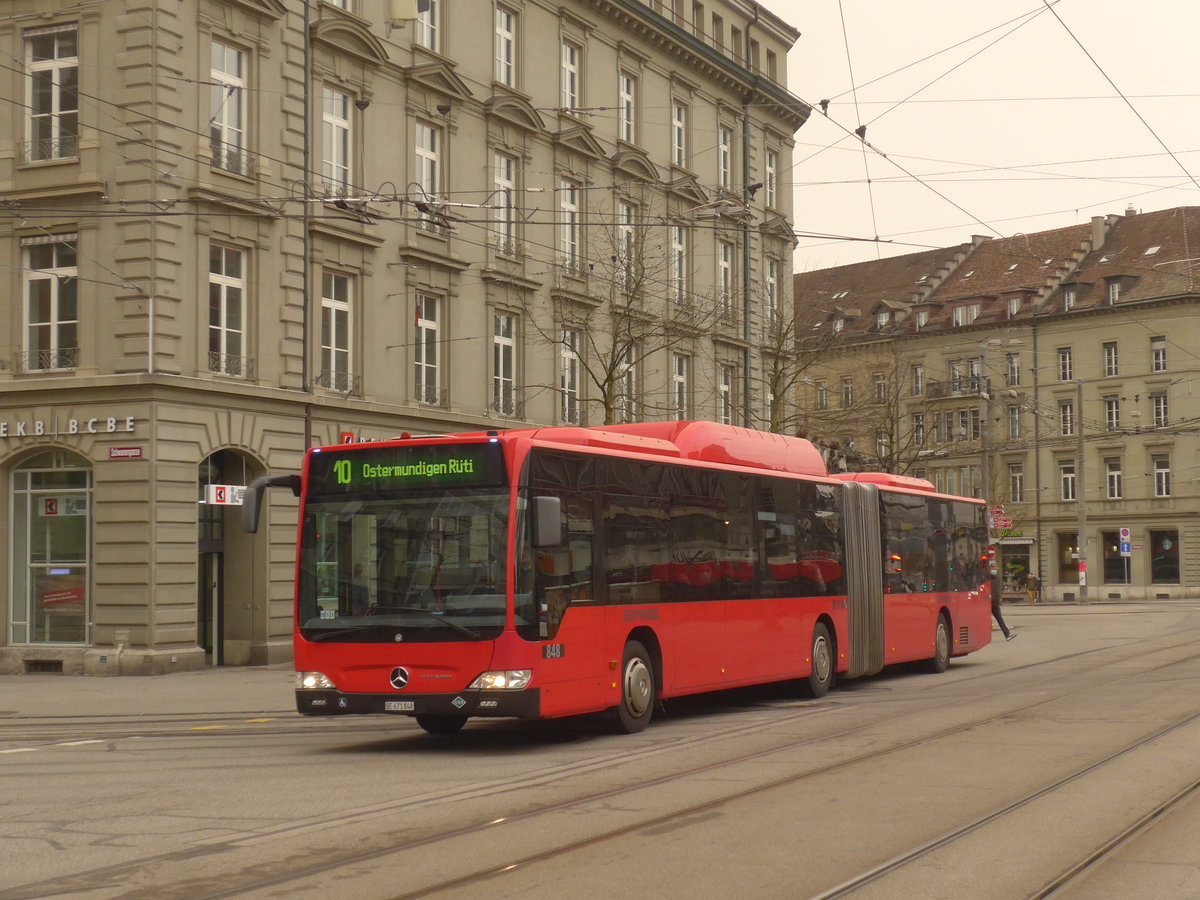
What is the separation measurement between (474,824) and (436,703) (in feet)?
13.4

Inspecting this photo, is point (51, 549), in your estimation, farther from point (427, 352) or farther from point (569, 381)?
point (569, 381)

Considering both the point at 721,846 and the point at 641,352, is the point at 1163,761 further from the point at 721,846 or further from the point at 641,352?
the point at 641,352

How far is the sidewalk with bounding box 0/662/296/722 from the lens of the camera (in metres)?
19.4

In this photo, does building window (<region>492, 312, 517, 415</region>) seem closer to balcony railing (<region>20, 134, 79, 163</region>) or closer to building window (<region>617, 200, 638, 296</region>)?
building window (<region>617, 200, 638, 296</region>)

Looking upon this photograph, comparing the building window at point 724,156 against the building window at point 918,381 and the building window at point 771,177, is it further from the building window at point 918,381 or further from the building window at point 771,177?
the building window at point 918,381

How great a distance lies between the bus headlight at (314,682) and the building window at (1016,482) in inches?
2760

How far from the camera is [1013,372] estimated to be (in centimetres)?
8106

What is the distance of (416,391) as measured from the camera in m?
32.2

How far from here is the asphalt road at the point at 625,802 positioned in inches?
316

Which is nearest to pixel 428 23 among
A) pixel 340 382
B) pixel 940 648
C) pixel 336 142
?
pixel 336 142

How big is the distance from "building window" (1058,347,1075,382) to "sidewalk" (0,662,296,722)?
60024 mm

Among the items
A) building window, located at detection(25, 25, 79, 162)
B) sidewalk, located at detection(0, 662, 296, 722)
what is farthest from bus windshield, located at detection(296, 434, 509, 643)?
building window, located at detection(25, 25, 79, 162)

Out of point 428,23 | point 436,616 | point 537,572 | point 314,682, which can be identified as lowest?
point 314,682

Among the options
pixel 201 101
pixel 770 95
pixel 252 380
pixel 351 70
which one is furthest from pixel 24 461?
pixel 770 95
